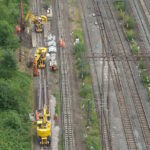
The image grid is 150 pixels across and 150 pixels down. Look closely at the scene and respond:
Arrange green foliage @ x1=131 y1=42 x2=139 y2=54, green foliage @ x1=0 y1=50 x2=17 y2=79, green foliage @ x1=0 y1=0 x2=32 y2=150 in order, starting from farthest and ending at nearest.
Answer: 1. green foliage @ x1=131 y1=42 x2=139 y2=54
2. green foliage @ x1=0 y1=50 x2=17 y2=79
3. green foliage @ x1=0 y1=0 x2=32 y2=150

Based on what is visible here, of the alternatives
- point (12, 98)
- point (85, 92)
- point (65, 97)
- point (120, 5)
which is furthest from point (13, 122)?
point (120, 5)

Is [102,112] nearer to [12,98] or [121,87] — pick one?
[121,87]

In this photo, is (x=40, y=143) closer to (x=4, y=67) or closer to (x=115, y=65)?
(x=4, y=67)

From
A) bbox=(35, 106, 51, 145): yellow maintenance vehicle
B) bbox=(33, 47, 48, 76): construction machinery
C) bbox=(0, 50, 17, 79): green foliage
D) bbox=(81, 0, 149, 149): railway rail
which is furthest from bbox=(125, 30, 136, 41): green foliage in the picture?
bbox=(35, 106, 51, 145): yellow maintenance vehicle

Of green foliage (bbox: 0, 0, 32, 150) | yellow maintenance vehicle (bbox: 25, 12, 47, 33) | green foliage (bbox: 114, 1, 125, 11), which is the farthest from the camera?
green foliage (bbox: 114, 1, 125, 11)

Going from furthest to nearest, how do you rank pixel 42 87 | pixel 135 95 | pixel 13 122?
1. pixel 42 87
2. pixel 135 95
3. pixel 13 122

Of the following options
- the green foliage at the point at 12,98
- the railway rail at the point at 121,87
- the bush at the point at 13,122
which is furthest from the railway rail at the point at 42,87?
the railway rail at the point at 121,87

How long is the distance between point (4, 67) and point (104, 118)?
1263 cm

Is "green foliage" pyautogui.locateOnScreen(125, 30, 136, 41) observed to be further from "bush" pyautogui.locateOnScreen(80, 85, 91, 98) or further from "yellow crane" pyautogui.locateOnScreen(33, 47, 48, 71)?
"bush" pyautogui.locateOnScreen(80, 85, 91, 98)

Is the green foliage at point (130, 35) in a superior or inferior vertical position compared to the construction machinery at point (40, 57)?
superior

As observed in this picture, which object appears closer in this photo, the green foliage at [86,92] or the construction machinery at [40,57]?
the green foliage at [86,92]

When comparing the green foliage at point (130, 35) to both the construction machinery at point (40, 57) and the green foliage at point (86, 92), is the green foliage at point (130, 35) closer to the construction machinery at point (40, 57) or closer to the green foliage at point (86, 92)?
the green foliage at point (86, 92)

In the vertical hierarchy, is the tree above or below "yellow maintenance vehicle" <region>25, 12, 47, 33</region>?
below

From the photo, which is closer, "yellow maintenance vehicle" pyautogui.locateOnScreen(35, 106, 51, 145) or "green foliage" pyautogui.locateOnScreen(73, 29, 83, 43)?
"yellow maintenance vehicle" pyautogui.locateOnScreen(35, 106, 51, 145)
